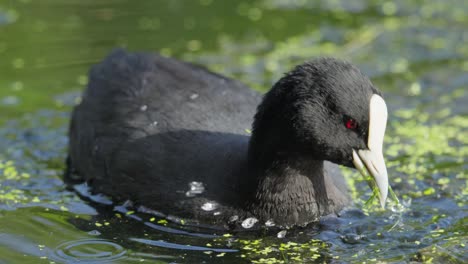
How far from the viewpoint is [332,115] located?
5.60 metres

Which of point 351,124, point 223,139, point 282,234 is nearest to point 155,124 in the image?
point 223,139

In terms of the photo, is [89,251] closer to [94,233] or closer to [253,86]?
[94,233]

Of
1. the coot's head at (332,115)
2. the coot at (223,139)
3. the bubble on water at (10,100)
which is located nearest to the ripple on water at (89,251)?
the coot at (223,139)

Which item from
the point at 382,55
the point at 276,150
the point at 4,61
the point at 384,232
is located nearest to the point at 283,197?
the point at 276,150

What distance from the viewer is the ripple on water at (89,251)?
224 inches

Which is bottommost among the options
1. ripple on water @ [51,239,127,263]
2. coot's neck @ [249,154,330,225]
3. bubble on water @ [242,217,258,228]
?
ripple on water @ [51,239,127,263]

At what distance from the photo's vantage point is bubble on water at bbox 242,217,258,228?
6047 millimetres

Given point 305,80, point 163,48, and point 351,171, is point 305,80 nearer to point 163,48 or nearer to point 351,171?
point 351,171

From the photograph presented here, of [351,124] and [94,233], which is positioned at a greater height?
[351,124]

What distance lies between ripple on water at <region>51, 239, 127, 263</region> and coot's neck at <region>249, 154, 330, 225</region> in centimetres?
99

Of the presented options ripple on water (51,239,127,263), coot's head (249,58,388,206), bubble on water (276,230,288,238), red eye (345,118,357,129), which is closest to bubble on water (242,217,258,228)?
bubble on water (276,230,288,238)

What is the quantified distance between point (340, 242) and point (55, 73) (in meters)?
4.67

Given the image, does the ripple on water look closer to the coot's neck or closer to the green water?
the green water

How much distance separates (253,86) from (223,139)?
9.67 feet
